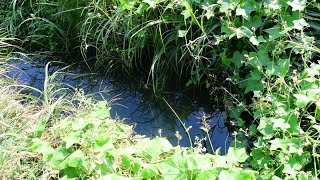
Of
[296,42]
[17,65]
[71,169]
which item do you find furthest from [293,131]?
[17,65]

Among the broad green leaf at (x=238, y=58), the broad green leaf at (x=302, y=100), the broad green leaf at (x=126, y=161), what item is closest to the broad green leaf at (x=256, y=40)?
the broad green leaf at (x=238, y=58)

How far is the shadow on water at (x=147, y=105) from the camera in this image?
310 cm

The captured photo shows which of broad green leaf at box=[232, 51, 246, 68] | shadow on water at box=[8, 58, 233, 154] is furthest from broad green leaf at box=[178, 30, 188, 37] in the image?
shadow on water at box=[8, 58, 233, 154]

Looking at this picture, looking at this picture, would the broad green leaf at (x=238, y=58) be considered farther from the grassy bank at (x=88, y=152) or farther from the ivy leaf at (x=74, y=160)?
the ivy leaf at (x=74, y=160)

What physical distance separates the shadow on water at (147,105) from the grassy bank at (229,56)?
116 mm

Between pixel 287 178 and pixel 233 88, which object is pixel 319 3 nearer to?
pixel 233 88

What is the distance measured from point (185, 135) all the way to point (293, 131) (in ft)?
2.86

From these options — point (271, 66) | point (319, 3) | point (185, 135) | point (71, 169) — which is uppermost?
point (319, 3)

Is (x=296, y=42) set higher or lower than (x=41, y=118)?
higher

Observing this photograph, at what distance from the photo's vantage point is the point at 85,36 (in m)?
3.66

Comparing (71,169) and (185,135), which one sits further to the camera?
(185,135)

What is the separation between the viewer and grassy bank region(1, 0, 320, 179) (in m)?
2.37

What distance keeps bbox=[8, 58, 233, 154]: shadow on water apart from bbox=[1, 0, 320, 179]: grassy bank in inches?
4.6

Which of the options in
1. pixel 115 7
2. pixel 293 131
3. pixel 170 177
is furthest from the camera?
pixel 115 7
